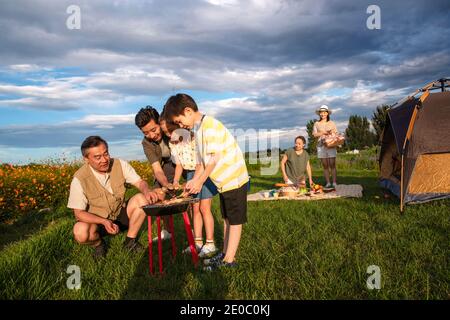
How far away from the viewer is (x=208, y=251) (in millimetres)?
4152

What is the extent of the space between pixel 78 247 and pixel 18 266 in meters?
0.95

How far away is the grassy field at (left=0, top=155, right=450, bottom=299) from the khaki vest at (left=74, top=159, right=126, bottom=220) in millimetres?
488

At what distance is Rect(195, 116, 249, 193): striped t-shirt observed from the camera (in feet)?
11.3

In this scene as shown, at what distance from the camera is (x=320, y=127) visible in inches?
351

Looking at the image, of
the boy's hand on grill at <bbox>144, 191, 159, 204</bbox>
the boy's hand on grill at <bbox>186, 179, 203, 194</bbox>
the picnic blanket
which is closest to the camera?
the boy's hand on grill at <bbox>186, 179, 203, 194</bbox>

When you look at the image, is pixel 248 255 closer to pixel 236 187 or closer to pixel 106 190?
pixel 236 187

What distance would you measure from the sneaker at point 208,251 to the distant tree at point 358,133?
4625cm

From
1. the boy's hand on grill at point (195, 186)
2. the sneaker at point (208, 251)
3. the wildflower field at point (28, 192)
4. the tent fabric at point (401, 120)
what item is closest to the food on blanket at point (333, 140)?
the tent fabric at point (401, 120)

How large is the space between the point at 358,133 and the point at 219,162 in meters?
48.0

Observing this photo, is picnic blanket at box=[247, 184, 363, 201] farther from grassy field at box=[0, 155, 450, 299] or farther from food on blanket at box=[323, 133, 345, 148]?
grassy field at box=[0, 155, 450, 299]

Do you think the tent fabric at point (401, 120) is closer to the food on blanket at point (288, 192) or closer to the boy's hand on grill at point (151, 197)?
the food on blanket at point (288, 192)

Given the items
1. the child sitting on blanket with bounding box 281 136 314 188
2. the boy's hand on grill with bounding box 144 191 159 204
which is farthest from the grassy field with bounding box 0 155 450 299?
the child sitting on blanket with bounding box 281 136 314 188

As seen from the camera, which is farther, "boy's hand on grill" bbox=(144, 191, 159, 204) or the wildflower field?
the wildflower field
